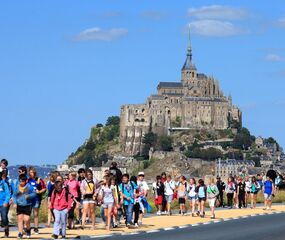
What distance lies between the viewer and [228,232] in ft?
78.2

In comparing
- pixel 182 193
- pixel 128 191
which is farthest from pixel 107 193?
pixel 182 193

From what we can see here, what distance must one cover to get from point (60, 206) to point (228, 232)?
15.9 ft

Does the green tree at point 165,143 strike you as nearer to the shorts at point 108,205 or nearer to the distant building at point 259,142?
the distant building at point 259,142

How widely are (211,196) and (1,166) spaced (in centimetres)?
1064

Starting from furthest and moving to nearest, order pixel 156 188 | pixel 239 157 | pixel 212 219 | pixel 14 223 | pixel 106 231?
pixel 239 157
pixel 156 188
pixel 212 219
pixel 14 223
pixel 106 231

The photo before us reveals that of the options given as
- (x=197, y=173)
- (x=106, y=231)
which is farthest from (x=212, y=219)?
(x=197, y=173)

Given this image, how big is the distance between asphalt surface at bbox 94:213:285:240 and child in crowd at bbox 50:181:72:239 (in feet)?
3.77

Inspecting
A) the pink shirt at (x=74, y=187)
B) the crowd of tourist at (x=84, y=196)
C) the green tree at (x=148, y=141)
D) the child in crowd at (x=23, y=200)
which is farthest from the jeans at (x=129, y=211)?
the green tree at (x=148, y=141)

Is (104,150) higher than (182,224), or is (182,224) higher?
(104,150)

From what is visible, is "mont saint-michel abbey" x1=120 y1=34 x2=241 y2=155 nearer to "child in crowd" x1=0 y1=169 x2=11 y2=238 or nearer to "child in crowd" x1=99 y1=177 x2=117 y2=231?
"child in crowd" x1=99 y1=177 x2=117 y2=231

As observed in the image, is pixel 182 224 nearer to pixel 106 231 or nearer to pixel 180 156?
pixel 106 231

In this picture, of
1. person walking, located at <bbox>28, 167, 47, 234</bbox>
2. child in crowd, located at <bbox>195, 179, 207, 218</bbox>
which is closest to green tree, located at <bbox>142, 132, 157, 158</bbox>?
child in crowd, located at <bbox>195, 179, 207, 218</bbox>

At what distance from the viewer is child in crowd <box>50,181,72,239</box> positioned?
828 inches

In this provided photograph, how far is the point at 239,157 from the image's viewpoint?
184 m
